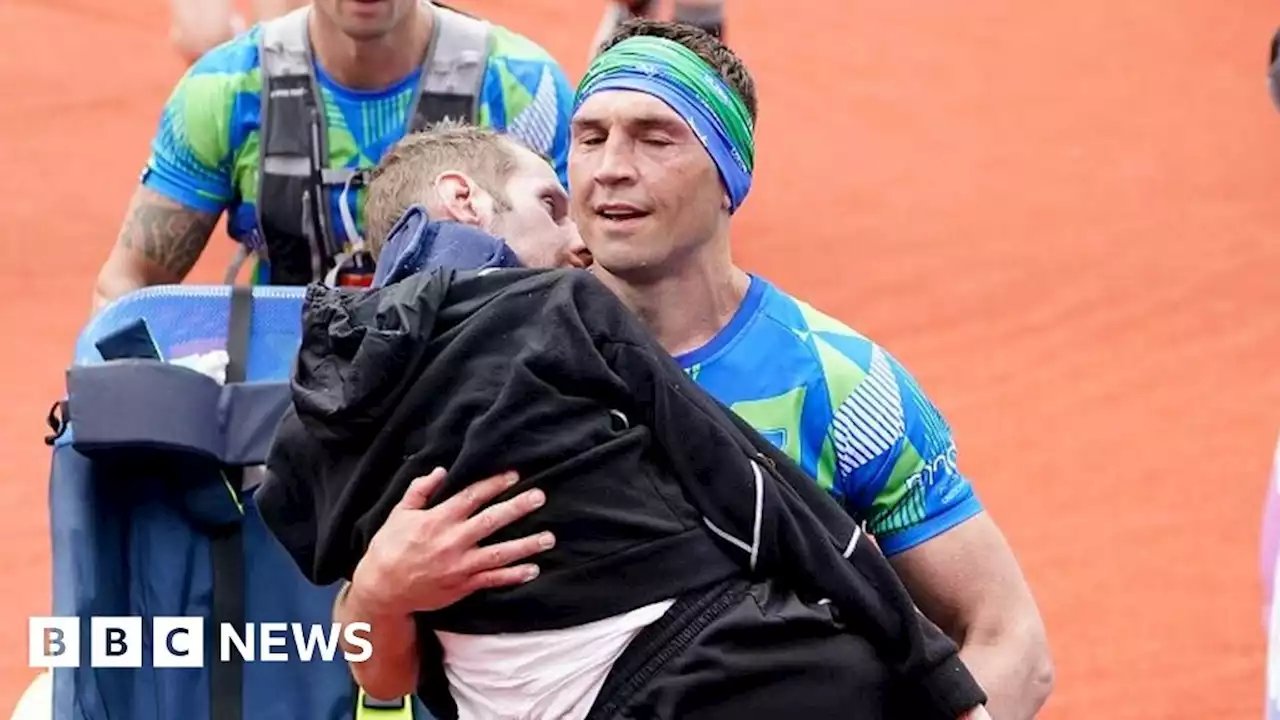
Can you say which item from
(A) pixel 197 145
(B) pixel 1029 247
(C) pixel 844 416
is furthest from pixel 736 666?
(B) pixel 1029 247

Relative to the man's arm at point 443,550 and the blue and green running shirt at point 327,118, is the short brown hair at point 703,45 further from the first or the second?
the blue and green running shirt at point 327,118

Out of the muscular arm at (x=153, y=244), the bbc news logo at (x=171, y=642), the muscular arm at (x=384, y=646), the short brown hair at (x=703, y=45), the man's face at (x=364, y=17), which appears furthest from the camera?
the muscular arm at (x=153, y=244)

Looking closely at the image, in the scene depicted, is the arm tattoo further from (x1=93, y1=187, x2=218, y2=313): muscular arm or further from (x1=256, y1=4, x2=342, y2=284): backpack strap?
(x1=256, y1=4, x2=342, y2=284): backpack strap

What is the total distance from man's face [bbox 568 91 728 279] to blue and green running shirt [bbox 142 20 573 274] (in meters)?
1.49

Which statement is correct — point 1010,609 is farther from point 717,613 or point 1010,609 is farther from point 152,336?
point 152,336

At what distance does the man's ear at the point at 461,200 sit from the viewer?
7.59 ft

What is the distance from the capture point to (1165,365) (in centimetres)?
645

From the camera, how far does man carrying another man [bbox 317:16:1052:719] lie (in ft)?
7.66

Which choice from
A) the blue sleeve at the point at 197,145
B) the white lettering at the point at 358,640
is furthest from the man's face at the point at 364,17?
the white lettering at the point at 358,640

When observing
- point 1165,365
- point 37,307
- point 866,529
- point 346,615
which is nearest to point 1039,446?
point 1165,365

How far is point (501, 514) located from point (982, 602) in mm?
663

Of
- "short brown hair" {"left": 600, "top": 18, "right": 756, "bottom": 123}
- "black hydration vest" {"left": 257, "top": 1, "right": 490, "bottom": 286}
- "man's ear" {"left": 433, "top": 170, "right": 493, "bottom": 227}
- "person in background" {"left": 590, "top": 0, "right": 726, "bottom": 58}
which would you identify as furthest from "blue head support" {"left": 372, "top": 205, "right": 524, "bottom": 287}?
"person in background" {"left": 590, "top": 0, "right": 726, "bottom": 58}

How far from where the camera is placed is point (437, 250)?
2.16m

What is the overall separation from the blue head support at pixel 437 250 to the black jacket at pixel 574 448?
12 centimetres
